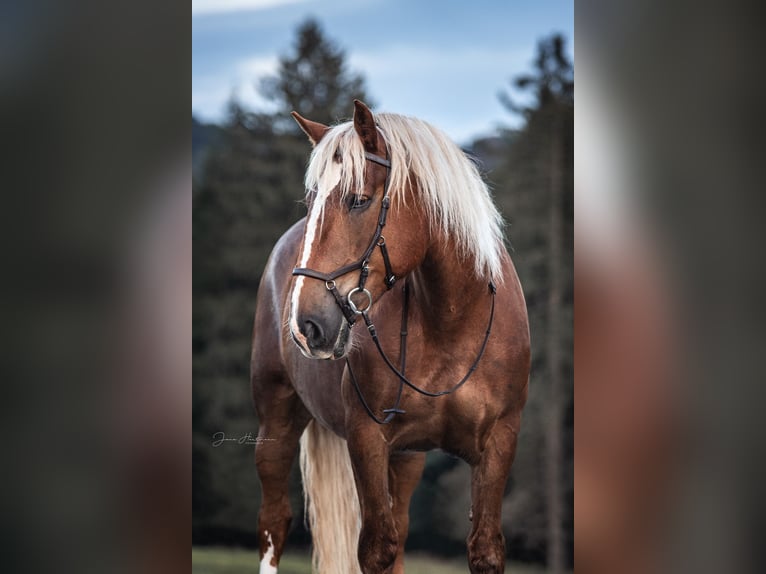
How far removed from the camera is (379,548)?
3191 mm

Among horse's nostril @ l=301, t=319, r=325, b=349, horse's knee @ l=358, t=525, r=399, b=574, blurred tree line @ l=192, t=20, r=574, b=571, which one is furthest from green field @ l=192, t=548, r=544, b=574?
horse's nostril @ l=301, t=319, r=325, b=349

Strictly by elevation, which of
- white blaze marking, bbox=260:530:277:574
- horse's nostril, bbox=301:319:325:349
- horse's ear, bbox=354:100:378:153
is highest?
horse's ear, bbox=354:100:378:153

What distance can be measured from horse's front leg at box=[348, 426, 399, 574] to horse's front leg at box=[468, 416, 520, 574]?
0.35 metres

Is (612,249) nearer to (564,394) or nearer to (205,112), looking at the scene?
(564,394)

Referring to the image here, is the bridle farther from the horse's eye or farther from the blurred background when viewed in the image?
the blurred background

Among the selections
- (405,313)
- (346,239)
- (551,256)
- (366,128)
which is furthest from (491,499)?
(551,256)

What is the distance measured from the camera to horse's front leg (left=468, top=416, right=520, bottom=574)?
10.4 ft

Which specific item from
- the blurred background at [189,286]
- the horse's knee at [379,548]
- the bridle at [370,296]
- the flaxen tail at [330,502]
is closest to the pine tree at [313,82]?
the flaxen tail at [330,502]

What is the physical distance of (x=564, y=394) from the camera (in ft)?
24.9

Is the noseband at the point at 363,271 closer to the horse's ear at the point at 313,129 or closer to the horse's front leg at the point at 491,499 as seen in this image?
the horse's ear at the point at 313,129

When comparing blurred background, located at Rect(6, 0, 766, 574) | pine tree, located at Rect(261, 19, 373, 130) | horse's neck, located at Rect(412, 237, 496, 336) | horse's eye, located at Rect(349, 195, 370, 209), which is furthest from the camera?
pine tree, located at Rect(261, 19, 373, 130)

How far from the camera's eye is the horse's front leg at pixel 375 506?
10.5 feet

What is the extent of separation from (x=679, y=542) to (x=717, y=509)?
14cm

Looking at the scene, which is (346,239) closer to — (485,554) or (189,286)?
(189,286)
